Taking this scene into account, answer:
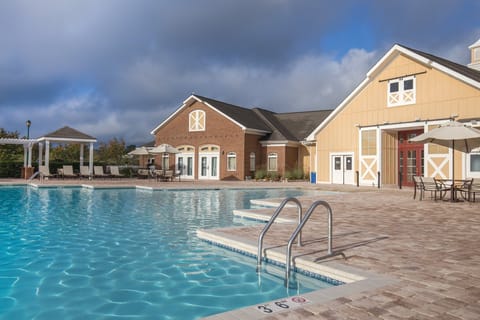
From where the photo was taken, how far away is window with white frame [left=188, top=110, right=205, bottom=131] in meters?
30.1

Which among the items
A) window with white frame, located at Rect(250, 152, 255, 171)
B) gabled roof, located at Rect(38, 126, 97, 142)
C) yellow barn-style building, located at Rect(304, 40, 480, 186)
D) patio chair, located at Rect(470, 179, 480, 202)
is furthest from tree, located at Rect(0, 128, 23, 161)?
patio chair, located at Rect(470, 179, 480, 202)

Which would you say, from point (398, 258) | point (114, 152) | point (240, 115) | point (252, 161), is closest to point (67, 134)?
point (240, 115)

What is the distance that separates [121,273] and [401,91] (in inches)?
737

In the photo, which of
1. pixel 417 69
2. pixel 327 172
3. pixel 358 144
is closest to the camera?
pixel 417 69

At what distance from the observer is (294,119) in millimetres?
33062

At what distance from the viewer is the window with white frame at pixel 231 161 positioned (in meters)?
28.0

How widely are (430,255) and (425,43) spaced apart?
29.6 meters

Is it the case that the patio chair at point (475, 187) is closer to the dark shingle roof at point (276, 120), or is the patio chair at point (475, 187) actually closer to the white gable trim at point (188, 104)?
the dark shingle roof at point (276, 120)

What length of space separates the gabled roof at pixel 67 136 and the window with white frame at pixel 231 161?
10.2 m

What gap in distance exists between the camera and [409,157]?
65.7 ft

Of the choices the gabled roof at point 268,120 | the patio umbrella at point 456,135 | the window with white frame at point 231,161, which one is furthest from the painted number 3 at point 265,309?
the window with white frame at point 231,161

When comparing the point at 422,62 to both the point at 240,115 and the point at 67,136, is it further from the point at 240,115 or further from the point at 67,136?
the point at 67,136

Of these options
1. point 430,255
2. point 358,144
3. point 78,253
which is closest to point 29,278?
point 78,253

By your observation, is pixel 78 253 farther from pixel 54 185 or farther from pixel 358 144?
pixel 358 144
